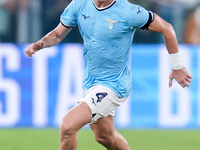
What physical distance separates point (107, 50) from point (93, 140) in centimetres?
275

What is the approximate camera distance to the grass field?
7.16m

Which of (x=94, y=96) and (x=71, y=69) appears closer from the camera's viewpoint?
(x=94, y=96)

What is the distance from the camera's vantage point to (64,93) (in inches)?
349

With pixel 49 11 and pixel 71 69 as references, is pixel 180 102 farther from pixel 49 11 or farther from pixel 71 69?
pixel 49 11

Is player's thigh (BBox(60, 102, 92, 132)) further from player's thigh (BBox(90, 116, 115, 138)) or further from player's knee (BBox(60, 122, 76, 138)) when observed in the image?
player's thigh (BBox(90, 116, 115, 138))

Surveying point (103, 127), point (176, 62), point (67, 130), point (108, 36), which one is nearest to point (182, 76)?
point (176, 62)

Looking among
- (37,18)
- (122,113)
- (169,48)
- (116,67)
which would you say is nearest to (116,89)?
(116,67)

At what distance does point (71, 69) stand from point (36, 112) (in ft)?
3.12

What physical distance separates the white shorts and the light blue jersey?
68mm

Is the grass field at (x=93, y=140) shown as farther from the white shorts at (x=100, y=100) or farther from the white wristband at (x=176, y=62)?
the white wristband at (x=176, y=62)

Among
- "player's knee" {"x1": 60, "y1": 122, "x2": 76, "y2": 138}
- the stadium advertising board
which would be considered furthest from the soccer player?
the stadium advertising board

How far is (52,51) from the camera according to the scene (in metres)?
8.95

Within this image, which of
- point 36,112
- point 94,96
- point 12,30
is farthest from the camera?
point 12,30

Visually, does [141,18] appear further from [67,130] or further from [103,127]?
[67,130]
